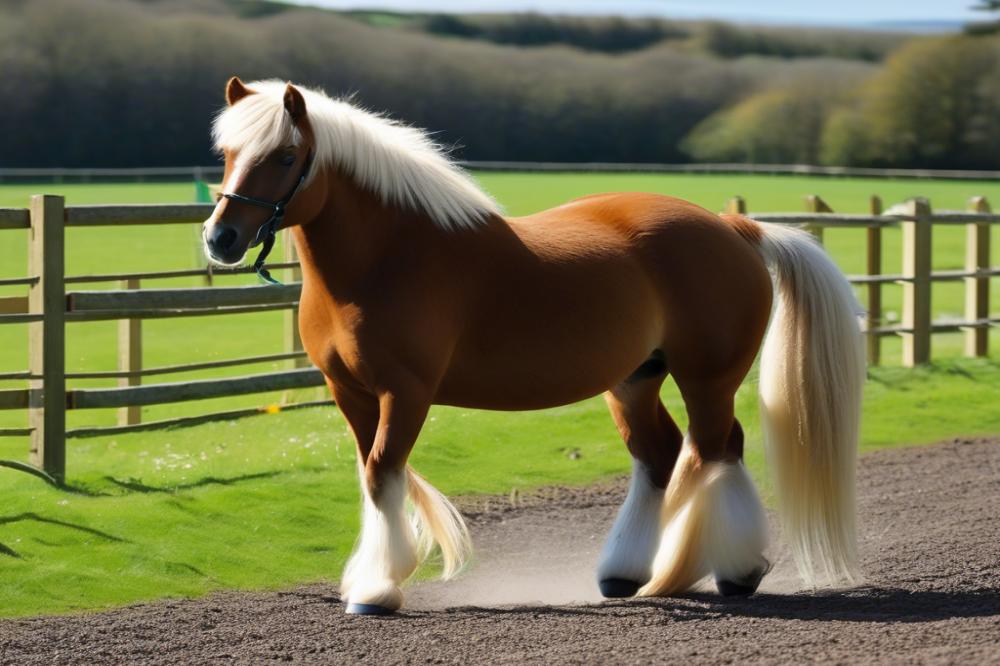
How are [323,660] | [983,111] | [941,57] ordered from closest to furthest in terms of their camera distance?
[323,660], [983,111], [941,57]

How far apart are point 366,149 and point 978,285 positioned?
8640mm

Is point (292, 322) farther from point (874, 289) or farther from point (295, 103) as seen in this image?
point (295, 103)

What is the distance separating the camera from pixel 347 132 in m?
4.38

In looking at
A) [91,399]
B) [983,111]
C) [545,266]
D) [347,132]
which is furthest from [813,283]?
[983,111]

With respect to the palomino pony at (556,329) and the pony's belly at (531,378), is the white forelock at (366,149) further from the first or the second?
the pony's belly at (531,378)

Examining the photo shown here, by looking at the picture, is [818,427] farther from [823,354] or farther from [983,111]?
[983,111]

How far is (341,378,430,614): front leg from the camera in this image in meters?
4.32

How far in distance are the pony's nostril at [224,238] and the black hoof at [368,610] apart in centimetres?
132

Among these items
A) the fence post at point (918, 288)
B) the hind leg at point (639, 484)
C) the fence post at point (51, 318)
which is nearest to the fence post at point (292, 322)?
the fence post at point (51, 318)

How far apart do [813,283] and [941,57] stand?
5734 centimetres

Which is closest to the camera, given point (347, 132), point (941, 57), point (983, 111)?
point (347, 132)

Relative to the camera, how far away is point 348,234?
14.4 ft

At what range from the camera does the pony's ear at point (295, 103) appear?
13.6 ft

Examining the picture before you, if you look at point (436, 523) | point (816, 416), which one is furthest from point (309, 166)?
point (816, 416)
